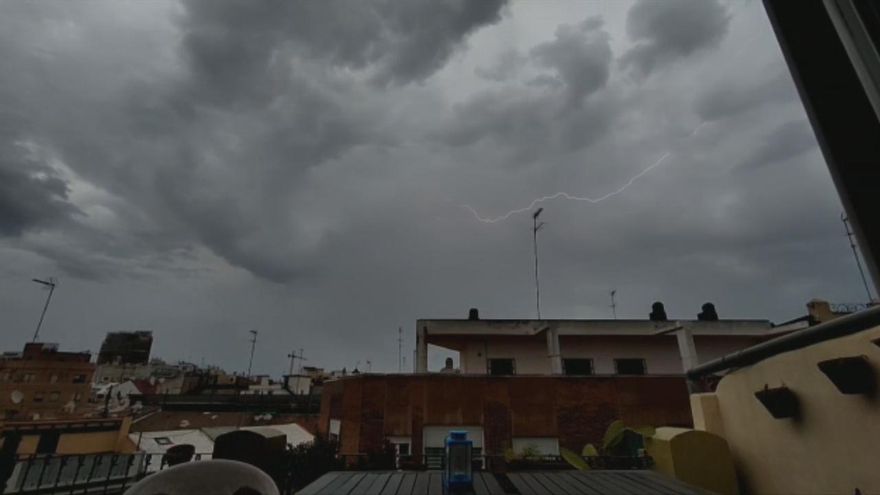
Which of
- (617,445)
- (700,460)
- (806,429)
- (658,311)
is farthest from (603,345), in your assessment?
(806,429)

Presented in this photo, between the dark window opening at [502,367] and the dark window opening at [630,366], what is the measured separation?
4528mm

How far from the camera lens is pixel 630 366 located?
54.2 feet

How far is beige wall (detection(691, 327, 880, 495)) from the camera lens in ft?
15.2

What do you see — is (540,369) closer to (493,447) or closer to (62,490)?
(493,447)

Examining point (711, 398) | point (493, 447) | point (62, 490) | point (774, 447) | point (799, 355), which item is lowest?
point (62, 490)

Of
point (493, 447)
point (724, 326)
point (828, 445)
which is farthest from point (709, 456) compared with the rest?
point (724, 326)

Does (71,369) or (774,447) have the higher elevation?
(71,369)

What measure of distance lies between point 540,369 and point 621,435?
762 centimetres

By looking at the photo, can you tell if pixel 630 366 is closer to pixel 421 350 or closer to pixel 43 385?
pixel 421 350

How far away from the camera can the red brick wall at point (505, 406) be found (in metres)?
12.0

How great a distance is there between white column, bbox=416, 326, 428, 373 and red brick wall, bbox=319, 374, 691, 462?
6.10 ft

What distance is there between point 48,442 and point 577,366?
78.6 ft

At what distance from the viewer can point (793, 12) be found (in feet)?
4.32

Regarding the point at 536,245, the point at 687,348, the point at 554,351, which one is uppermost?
the point at 536,245
